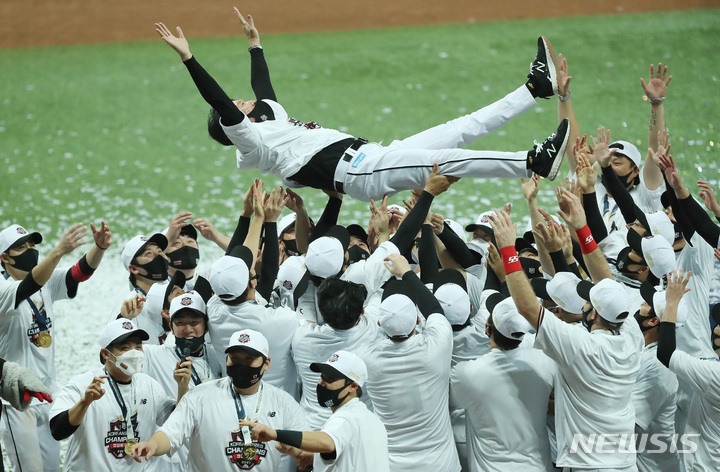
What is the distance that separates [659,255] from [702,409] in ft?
2.86

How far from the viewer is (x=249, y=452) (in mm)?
4094

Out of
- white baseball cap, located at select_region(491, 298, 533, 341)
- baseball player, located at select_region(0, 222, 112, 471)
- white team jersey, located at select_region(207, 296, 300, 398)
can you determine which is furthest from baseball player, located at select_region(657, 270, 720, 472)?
baseball player, located at select_region(0, 222, 112, 471)

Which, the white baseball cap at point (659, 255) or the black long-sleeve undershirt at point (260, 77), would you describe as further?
the black long-sleeve undershirt at point (260, 77)

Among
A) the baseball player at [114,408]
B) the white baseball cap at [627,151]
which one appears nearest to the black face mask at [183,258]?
the baseball player at [114,408]

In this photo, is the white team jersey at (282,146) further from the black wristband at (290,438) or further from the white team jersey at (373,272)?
the black wristband at (290,438)

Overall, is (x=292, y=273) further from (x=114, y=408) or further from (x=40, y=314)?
(x=40, y=314)

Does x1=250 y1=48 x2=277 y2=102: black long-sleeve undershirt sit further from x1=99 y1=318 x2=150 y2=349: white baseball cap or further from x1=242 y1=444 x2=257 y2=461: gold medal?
x1=242 y1=444 x2=257 y2=461: gold medal

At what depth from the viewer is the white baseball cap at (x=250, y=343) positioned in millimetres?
4062

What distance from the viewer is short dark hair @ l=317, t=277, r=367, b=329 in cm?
441

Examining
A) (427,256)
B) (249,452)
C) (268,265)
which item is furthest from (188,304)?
(427,256)

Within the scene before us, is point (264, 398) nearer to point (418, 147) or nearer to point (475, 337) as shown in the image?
point (475, 337)

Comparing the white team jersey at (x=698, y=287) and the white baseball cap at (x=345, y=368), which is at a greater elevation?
the white baseball cap at (x=345, y=368)

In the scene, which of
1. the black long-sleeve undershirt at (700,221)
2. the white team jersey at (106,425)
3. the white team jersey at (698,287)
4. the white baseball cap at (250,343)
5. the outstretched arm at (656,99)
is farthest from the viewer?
the outstretched arm at (656,99)

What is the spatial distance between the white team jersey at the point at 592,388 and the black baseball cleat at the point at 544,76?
178cm
